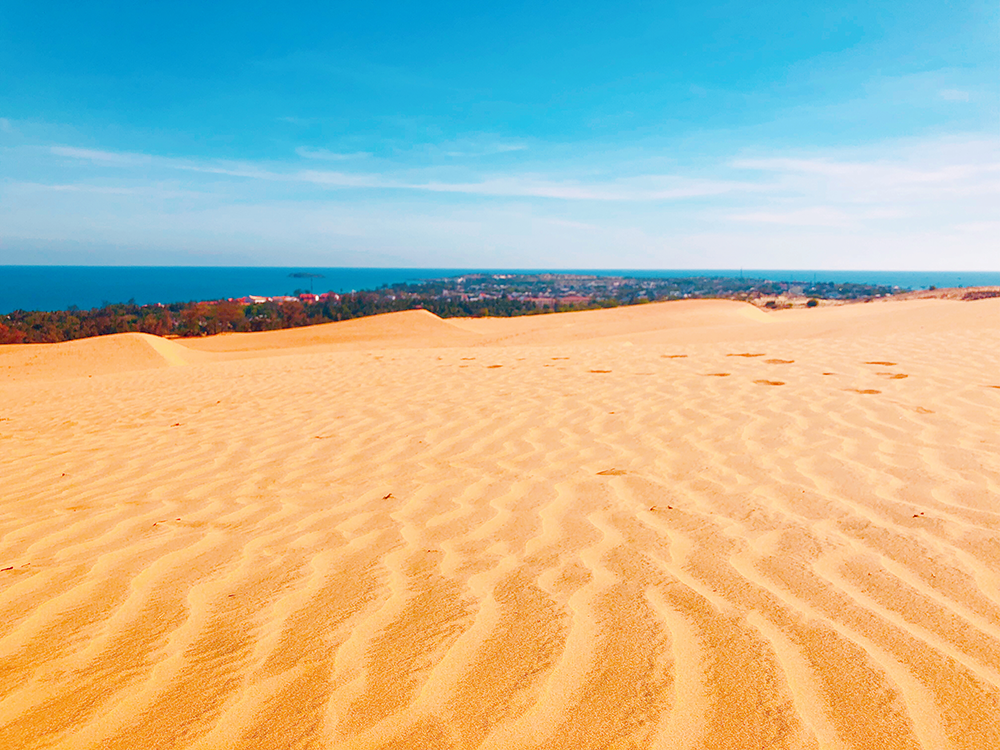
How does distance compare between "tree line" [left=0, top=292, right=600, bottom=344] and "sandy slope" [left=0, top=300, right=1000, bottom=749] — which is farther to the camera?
"tree line" [left=0, top=292, right=600, bottom=344]

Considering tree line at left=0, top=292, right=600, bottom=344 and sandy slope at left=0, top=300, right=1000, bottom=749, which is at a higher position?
sandy slope at left=0, top=300, right=1000, bottom=749

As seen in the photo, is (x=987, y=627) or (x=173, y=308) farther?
(x=173, y=308)

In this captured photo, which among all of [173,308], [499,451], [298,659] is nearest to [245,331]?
[173,308]

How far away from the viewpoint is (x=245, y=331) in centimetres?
2680

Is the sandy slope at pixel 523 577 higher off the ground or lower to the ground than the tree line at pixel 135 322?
higher

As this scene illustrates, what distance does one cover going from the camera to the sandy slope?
4.78 feet

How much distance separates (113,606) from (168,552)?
0.47 metres

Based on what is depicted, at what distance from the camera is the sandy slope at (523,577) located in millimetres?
1457

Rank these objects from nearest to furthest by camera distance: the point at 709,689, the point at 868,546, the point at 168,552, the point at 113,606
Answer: the point at 709,689
the point at 113,606
the point at 868,546
the point at 168,552

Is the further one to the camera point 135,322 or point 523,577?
point 135,322

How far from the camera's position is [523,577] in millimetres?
2209

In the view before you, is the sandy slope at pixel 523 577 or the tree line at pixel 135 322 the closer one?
the sandy slope at pixel 523 577

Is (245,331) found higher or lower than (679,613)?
lower

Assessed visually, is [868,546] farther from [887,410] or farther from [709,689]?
[887,410]
